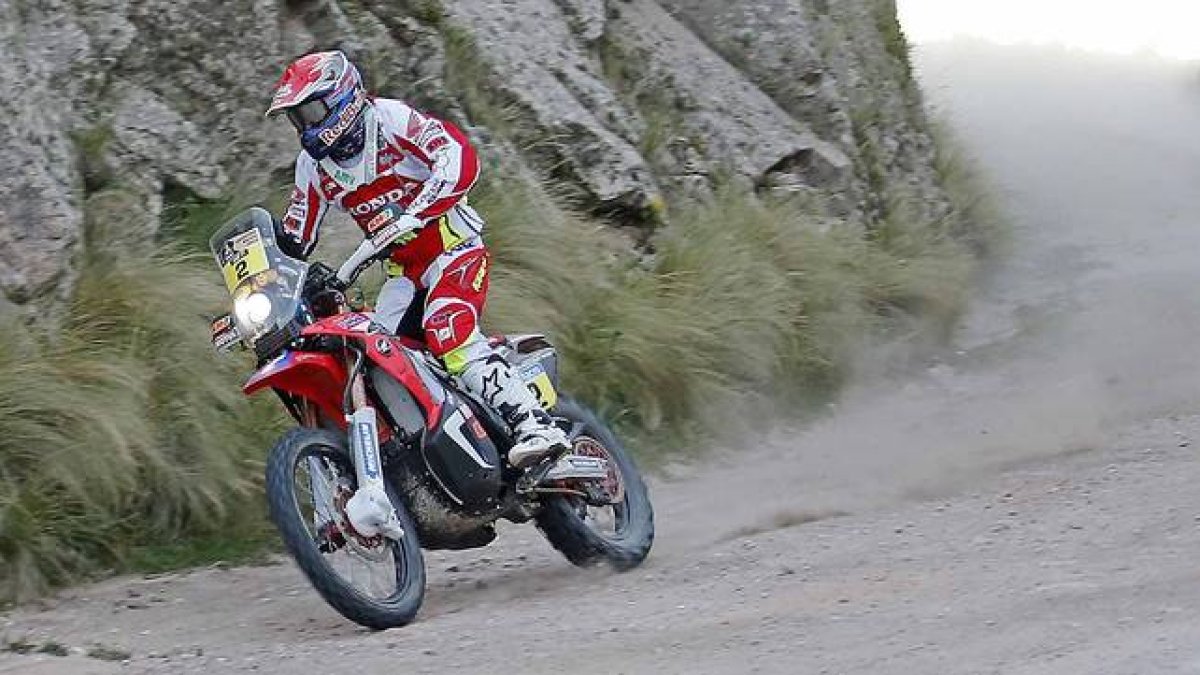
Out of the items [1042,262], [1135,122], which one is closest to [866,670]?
[1042,262]

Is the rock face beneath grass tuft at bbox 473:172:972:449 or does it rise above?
above

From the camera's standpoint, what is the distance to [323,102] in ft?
24.7

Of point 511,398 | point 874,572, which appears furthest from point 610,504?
point 874,572

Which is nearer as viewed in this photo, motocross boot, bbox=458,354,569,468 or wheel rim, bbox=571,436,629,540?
motocross boot, bbox=458,354,569,468

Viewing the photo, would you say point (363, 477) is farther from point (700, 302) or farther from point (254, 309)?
point (700, 302)

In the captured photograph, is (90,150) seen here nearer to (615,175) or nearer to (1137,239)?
(615,175)

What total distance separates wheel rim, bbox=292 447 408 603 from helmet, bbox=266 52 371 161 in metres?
1.34

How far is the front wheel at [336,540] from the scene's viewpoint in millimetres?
6672

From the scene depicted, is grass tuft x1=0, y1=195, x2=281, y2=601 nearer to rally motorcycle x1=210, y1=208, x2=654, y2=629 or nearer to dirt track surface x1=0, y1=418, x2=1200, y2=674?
dirt track surface x1=0, y1=418, x2=1200, y2=674

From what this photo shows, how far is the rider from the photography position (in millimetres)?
7570

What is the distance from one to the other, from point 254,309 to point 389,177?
45.5 inches

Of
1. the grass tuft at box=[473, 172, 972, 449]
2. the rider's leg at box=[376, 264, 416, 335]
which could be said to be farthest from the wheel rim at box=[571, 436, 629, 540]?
the grass tuft at box=[473, 172, 972, 449]

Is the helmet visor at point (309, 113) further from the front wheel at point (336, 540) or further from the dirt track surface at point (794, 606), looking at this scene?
the dirt track surface at point (794, 606)

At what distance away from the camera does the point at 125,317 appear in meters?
8.80
